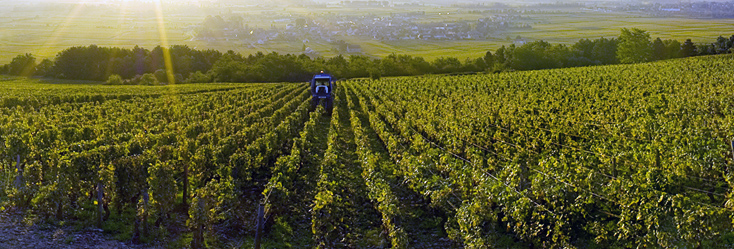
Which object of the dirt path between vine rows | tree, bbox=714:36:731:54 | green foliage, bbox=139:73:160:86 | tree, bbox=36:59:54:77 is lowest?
green foliage, bbox=139:73:160:86

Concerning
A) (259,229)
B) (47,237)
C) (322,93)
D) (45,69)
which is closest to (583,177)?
(259,229)

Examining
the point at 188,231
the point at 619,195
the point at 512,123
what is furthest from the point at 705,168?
the point at 188,231

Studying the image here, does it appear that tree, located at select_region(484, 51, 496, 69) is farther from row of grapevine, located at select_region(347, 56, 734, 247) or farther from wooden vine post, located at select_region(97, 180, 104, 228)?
wooden vine post, located at select_region(97, 180, 104, 228)

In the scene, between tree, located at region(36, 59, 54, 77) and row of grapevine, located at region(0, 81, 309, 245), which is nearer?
row of grapevine, located at region(0, 81, 309, 245)

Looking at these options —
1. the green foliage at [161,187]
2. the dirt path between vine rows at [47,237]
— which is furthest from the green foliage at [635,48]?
the dirt path between vine rows at [47,237]

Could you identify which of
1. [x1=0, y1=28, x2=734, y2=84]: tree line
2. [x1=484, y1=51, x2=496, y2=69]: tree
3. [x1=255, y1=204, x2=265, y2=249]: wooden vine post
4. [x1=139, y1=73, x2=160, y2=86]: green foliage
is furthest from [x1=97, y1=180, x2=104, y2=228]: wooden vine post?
[x1=484, y1=51, x2=496, y2=69]: tree

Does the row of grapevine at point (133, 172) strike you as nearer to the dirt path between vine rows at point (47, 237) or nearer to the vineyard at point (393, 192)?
the vineyard at point (393, 192)

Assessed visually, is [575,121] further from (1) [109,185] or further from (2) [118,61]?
(2) [118,61]
